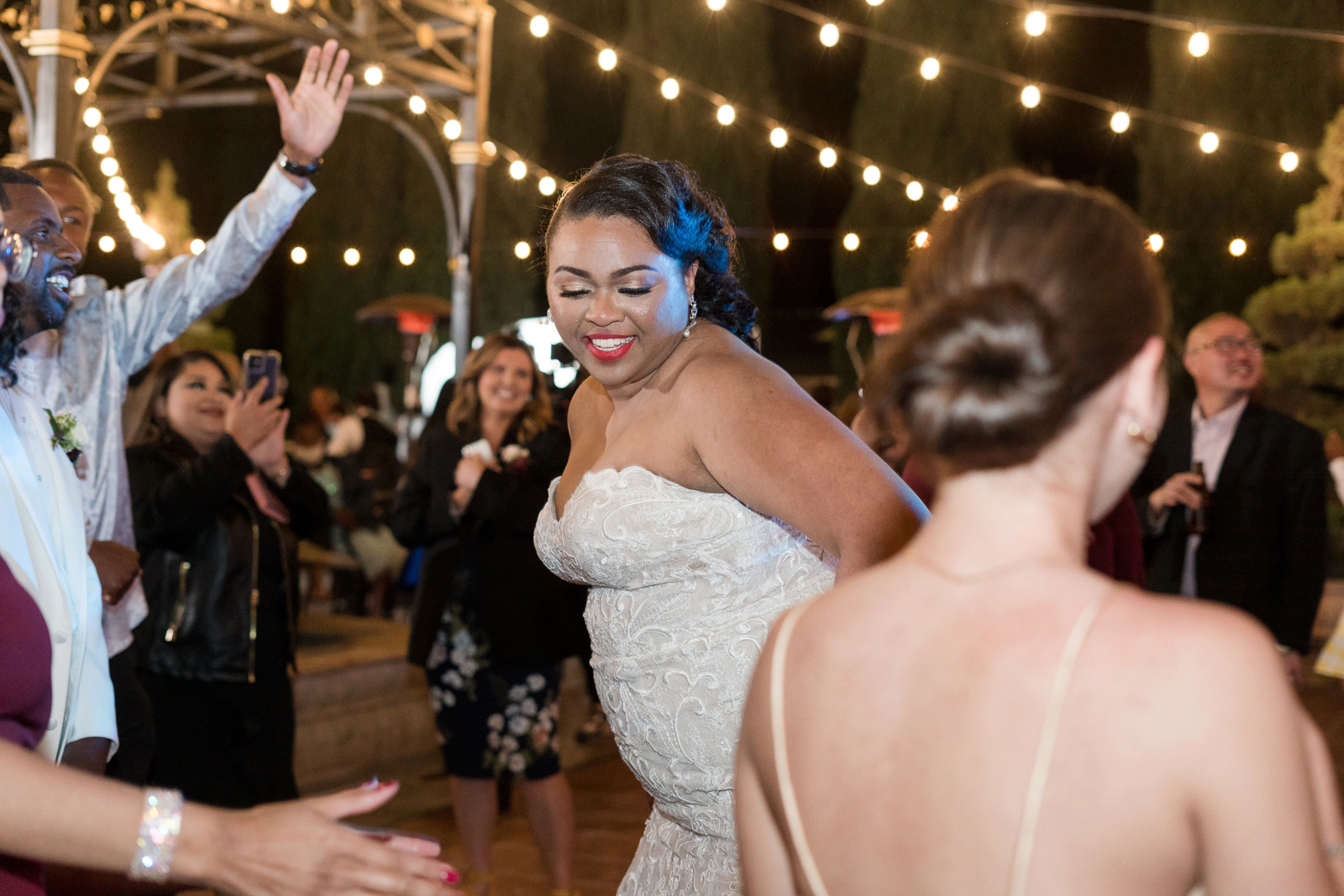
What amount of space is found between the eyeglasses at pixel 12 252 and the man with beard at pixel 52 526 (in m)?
0.02

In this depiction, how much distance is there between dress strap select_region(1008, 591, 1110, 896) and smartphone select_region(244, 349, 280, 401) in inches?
112

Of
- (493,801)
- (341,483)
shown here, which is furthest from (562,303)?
(341,483)

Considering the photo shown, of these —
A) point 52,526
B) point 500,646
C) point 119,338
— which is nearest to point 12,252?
point 52,526

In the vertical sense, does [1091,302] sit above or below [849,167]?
below

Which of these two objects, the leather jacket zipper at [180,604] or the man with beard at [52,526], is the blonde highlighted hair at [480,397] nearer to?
the leather jacket zipper at [180,604]

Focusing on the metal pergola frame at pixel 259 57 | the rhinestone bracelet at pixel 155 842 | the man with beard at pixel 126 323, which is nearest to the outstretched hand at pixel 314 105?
the man with beard at pixel 126 323

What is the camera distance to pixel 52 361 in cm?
268

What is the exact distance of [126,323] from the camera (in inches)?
117

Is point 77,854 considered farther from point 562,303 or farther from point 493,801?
point 493,801

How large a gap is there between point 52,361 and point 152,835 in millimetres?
1877

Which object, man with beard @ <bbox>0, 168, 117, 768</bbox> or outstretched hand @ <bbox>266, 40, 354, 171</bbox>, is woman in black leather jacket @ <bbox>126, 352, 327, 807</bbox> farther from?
man with beard @ <bbox>0, 168, 117, 768</bbox>

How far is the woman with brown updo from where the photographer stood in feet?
2.79

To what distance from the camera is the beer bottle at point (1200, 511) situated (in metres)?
4.17

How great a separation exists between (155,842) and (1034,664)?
814 mm
